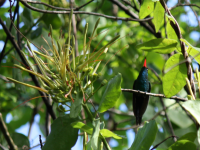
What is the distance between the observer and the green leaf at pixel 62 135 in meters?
1.32

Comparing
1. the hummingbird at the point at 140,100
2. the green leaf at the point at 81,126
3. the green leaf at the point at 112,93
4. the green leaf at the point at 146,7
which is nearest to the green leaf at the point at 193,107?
the green leaf at the point at 112,93

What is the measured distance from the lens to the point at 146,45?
132cm

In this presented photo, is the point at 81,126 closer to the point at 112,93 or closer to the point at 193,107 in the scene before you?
the point at 112,93

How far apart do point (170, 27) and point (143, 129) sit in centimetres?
64

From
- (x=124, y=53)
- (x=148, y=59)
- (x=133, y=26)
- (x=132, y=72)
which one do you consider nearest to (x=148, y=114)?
(x=132, y=72)

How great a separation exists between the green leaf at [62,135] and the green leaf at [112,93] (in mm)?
229

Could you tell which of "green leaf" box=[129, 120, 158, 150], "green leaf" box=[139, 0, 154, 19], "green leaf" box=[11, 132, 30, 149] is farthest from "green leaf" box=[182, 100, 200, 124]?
"green leaf" box=[11, 132, 30, 149]

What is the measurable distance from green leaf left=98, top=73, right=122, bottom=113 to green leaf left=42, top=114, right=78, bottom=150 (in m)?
0.23

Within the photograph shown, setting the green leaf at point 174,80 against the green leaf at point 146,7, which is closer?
the green leaf at point 174,80

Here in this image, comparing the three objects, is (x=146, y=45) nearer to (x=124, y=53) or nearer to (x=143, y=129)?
(x=143, y=129)

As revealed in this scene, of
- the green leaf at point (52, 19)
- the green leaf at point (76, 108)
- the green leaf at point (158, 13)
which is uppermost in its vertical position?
the green leaf at point (52, 19)

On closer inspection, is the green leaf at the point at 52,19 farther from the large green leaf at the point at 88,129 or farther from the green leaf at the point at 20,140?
the large green leaf at the point at 88,129

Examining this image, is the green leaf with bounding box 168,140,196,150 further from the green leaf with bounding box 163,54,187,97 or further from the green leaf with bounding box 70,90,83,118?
the green leaf with bounding box 70,90,83,118

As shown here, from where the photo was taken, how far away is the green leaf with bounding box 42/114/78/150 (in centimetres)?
132
